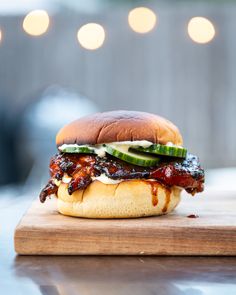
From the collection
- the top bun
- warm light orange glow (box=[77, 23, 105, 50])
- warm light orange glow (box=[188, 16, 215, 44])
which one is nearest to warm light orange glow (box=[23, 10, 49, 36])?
warm light orange glow (box=[77, 23, 105, 50])

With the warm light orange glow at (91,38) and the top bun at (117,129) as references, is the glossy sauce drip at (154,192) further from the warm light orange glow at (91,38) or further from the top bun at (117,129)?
the warm light orange glow at (91,38)

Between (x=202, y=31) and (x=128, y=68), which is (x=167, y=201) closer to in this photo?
(x=202, y=31)

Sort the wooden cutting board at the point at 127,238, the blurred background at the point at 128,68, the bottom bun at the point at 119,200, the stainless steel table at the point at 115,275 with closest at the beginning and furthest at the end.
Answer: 1. the stainless steel table at the point at 115,275
2. the wooden cutting board at the point at 127,238
3. the bottom bun at the point at 119,200
4. the blurred background at the point at 128,68

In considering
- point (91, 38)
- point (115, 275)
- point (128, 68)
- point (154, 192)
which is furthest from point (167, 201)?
point (128, 68)

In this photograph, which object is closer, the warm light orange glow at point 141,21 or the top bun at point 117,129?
the top bun at point 117,129

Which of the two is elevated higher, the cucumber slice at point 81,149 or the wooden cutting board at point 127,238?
the cucumber slice at point 81,149

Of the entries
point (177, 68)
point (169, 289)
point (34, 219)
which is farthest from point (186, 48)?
point (169, 289)

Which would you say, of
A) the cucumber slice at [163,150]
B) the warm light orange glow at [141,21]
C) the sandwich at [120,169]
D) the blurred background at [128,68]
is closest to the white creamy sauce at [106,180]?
the sandwich at [120,169]

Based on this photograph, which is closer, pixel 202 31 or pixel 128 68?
pixel 202 31
